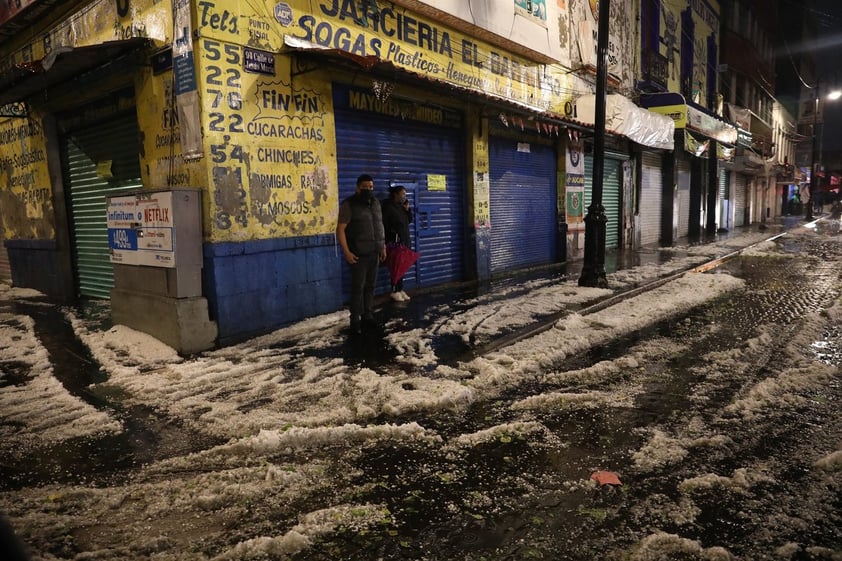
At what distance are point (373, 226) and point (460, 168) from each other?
4.69 m

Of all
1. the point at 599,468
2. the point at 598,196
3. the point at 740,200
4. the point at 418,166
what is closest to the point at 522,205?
the point at 598,196

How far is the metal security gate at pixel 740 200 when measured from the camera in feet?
111

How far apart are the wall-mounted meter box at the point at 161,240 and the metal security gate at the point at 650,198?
17.0 m

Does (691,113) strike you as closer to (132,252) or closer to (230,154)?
(230,154)

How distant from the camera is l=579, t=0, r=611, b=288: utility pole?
9305 millimetres

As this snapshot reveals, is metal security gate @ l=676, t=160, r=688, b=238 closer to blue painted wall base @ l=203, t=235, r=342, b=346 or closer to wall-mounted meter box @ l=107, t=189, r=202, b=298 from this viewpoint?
blue painted wall base @ l=203, t=235, r=342, b=346

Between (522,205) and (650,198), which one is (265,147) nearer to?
(522,205)

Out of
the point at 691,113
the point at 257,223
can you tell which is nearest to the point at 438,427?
the point at 257,223

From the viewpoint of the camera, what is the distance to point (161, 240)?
6211mm

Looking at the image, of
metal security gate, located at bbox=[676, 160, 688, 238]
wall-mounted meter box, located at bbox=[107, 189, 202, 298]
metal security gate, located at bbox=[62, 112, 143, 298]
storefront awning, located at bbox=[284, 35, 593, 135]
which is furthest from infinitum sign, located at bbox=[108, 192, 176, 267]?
metal security gate, located at bbox=[676, 160, 688, 238]

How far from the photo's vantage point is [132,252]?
6680 mm

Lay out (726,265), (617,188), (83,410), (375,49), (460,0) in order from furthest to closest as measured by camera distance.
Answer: (617,188), (726,265), (460,0), (375,49), (83,410)

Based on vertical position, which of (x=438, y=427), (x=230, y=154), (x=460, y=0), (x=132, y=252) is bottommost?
(x=438, y=427)

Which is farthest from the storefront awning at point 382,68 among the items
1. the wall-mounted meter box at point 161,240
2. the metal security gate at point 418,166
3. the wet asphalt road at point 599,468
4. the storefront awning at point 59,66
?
the wet asphalt road at point 599,468
